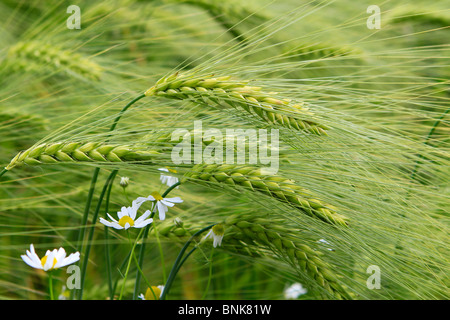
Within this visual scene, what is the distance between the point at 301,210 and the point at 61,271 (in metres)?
0.76

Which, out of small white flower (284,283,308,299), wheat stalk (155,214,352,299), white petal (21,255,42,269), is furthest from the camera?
small white flower (284,283,308,299)

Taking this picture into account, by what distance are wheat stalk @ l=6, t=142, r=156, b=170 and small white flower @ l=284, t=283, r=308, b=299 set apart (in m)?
0.48

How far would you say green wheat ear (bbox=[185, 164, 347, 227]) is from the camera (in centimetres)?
56

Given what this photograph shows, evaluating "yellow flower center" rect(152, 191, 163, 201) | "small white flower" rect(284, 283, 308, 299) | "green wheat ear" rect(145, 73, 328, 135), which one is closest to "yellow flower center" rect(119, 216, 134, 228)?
"yellow flower center" rect(152, 191, 163, 201)

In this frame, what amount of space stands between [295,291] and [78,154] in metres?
0.53

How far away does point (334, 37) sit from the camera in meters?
1.15

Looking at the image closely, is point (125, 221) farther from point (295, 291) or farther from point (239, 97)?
point (295, 291)

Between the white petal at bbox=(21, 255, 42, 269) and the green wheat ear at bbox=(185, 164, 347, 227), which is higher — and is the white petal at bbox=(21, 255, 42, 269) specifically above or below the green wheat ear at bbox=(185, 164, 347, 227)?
below

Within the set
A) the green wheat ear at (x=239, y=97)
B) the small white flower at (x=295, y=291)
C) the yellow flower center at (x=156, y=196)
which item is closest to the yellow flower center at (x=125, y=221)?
the yellow flower center at (x=156, y=196)

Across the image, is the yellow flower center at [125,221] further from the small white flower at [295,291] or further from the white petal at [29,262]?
the small white flower at [295,291]

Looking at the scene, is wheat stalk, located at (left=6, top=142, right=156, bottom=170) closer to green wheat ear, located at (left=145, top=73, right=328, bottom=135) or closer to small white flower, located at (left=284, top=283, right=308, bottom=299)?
green wheat ear, located at (left=145, top=73, right=328, bottom=135)

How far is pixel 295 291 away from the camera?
2.93 feet

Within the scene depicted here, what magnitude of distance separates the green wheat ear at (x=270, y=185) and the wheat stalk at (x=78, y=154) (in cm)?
8

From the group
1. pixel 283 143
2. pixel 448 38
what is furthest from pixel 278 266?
pixel 448 38
